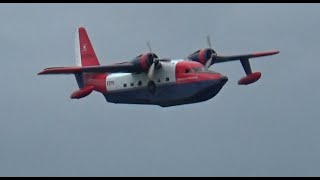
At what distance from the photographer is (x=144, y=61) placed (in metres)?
80.1

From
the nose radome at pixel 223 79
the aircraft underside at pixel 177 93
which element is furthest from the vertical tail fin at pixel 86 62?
the nose radome at pixel 223 79

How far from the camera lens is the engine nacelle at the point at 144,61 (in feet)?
262

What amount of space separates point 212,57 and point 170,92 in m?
8.96

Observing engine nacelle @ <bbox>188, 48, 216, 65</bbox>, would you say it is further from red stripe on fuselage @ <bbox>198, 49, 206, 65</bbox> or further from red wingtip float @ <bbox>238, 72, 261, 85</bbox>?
red wingtip float @ <bbox>238, 72, 261, 85</bbox>

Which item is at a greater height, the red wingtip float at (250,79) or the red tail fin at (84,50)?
the red tail fin at (84,50)

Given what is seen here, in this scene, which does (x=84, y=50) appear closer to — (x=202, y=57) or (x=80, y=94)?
(x=202, y=57)

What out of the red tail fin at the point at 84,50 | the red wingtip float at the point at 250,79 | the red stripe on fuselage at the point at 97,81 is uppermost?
the red tail fin at the point at 84,50

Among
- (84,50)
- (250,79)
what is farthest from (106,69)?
(250,79)

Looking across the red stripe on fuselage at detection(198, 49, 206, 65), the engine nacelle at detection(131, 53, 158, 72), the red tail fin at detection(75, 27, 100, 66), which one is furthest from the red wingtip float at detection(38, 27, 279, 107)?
the red tail fin at detection(75, 27, 100, 66)

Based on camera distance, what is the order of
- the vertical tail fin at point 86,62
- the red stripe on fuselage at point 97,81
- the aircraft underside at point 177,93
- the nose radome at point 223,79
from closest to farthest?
the nose radome at point 223,79
the aircraft underside at point 177,93
the red stripe on fuselage at point 97,81
the vertical tail fin at point 86,62

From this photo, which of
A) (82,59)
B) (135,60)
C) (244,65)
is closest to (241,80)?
(244,65)

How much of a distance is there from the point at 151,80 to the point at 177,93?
228cm

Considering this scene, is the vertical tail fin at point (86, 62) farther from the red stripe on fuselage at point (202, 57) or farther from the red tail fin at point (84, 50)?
the red stripe on fuselage at point (202, 57)

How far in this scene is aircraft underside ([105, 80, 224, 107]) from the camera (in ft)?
255
